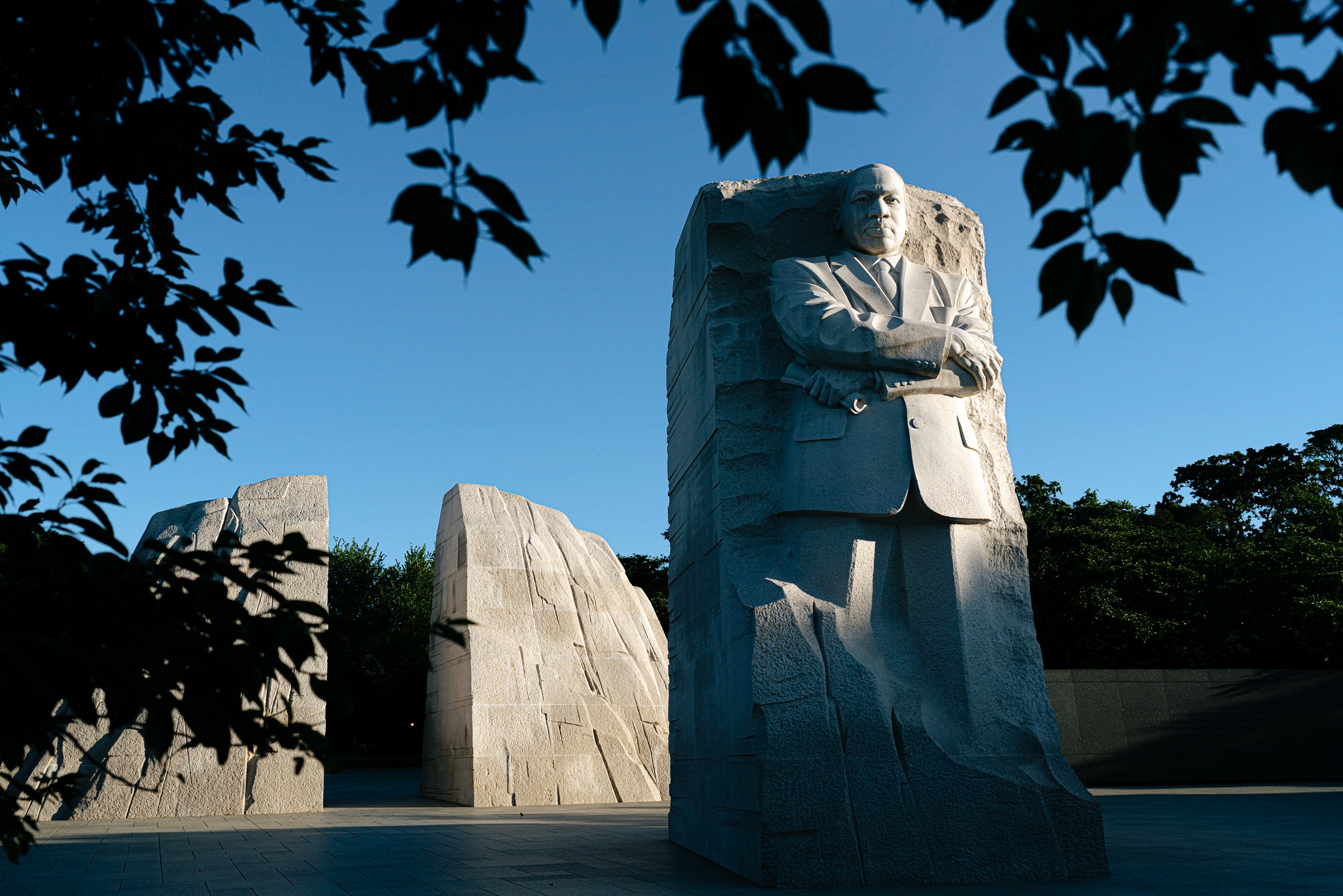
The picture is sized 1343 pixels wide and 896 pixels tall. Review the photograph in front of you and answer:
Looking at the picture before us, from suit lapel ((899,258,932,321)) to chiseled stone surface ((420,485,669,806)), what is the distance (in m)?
6.91

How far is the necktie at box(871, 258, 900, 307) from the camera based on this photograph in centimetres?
574

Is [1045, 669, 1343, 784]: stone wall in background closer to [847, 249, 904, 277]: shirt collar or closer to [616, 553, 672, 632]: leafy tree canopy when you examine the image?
[847, 249, 904, 277]: shirt collar

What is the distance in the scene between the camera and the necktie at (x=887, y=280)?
5.74 meters

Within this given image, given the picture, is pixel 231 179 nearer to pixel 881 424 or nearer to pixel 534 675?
pixel 881 424

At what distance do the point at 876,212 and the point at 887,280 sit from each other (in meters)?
0.42

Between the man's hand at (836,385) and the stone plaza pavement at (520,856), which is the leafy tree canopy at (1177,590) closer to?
the stone plaza pavement at (520,856)

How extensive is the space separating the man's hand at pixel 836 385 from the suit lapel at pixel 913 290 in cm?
44

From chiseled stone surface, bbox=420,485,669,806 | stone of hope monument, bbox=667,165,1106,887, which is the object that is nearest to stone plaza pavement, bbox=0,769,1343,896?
stone of hope monument, bbox=667,165,1106,887

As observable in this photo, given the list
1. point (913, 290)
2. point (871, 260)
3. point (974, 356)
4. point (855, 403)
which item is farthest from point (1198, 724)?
point (855, 403)

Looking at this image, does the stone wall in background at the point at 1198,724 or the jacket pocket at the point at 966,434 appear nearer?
the jacket pocket at the point at 966,434

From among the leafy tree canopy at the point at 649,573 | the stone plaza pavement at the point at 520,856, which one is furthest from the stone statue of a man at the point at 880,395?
the leafy tree canopy at the point at 649,573

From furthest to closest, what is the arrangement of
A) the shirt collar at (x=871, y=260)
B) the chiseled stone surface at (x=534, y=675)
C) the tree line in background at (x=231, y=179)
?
the chiseled stone surface at (x=534, y=675) < the shirt collar at (x=871, y=260) < the tree line in background at (x=231, y=179)

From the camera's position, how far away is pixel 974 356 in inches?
218

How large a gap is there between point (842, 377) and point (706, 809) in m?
2.63
